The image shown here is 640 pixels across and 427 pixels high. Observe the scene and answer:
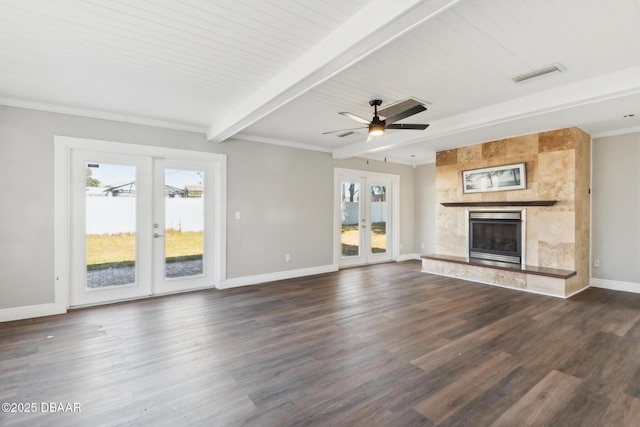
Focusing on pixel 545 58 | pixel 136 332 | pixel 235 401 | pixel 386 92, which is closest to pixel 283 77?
pixel 386 92

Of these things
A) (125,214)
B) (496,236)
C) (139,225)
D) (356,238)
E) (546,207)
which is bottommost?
(356,238)

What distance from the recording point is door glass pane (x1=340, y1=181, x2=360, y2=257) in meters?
6.85

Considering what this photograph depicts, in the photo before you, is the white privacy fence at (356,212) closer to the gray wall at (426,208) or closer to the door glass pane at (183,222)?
the gray wall at (426,208)

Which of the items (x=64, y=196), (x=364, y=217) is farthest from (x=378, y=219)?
(x=64, y=196)

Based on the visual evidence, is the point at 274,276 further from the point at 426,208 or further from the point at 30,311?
the point at 426,208

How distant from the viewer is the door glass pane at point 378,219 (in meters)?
7.38

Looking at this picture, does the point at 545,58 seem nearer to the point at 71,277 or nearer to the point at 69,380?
the point at 69,380

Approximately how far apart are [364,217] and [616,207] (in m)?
4.43

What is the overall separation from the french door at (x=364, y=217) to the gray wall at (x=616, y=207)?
3847 mm

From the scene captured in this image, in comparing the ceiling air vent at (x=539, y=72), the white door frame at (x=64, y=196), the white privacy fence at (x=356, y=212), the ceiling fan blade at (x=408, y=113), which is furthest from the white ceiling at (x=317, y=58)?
the white privacy fence at (x=356, y=212)

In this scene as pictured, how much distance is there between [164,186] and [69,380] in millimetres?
2941

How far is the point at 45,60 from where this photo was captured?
2723 millimetres

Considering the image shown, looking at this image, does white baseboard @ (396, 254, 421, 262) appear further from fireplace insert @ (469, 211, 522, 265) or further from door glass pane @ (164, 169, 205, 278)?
door glass pane @ (164, 169, 205, 278)

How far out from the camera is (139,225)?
4461 millimetres
